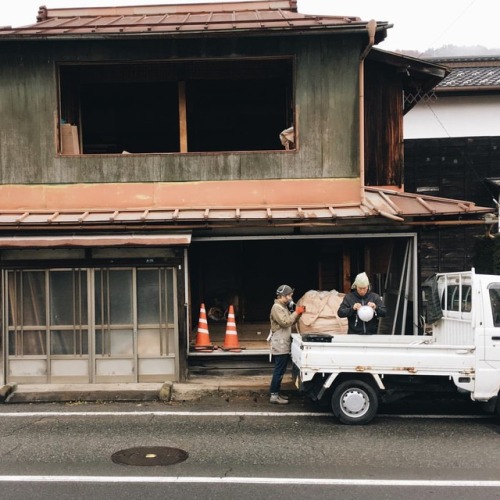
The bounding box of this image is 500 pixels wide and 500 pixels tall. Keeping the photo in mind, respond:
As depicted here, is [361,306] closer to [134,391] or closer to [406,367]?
[406,367]

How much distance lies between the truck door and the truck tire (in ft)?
5.52

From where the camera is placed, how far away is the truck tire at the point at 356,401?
8.13m

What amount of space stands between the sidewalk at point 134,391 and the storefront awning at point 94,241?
101 inches

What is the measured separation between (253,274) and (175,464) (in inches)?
395

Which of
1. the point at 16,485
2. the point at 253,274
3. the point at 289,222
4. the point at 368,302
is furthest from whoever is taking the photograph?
the point at 253,274

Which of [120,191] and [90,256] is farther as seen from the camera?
[120,191]

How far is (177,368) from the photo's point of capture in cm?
1066

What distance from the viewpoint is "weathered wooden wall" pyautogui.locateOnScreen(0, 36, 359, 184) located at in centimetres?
1138

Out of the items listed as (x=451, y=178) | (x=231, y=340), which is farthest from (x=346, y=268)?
(x=451, y=178)

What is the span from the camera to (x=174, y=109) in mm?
15078

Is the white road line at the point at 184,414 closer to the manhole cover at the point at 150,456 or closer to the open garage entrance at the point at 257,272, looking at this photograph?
the manhole cover at the point at 150,456

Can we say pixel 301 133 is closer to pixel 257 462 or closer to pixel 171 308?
pixel 171 308

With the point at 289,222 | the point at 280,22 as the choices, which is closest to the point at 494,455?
the point at 289,222

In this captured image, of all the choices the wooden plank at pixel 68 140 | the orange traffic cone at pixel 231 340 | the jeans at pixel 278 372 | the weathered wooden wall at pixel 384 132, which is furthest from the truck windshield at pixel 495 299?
the wooden plank at pixel 68 140
